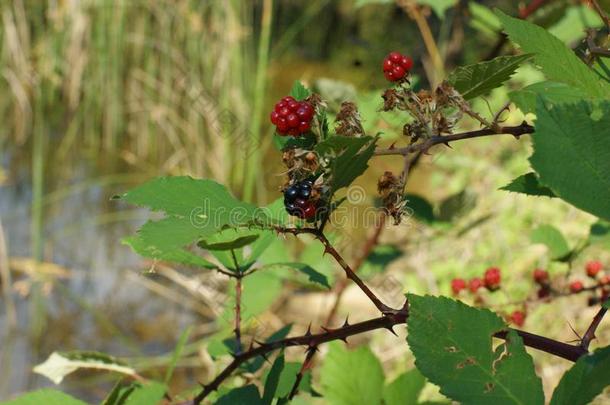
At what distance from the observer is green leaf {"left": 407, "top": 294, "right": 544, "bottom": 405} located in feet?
1.85

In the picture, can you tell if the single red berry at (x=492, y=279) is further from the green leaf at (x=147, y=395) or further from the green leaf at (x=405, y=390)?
the green leaf at (x=147, y=395)

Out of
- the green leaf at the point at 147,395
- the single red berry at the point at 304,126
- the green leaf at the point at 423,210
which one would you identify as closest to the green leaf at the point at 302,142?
the single red berry at the point at 304,126

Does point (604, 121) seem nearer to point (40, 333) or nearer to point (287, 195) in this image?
point (287, 195)

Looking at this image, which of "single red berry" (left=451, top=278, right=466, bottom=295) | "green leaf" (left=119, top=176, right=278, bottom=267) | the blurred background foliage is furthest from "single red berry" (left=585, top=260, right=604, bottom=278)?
the blurred background foliage

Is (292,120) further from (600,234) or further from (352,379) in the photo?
(600,234)

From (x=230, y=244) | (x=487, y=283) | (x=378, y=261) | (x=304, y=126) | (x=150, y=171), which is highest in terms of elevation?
(x=304, y=126)

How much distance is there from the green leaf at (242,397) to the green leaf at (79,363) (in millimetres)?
245

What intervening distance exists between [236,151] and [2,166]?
1.52m

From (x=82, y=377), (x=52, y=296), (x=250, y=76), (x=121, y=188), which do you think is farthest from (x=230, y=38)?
(x=82, y=377)

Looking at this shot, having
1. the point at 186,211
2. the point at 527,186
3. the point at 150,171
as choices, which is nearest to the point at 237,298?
the point at 186,211

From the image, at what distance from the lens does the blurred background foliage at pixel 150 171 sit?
294 cm

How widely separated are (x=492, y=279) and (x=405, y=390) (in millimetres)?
289

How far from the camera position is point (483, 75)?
63cm

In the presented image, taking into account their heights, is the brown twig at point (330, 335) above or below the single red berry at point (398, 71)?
below
